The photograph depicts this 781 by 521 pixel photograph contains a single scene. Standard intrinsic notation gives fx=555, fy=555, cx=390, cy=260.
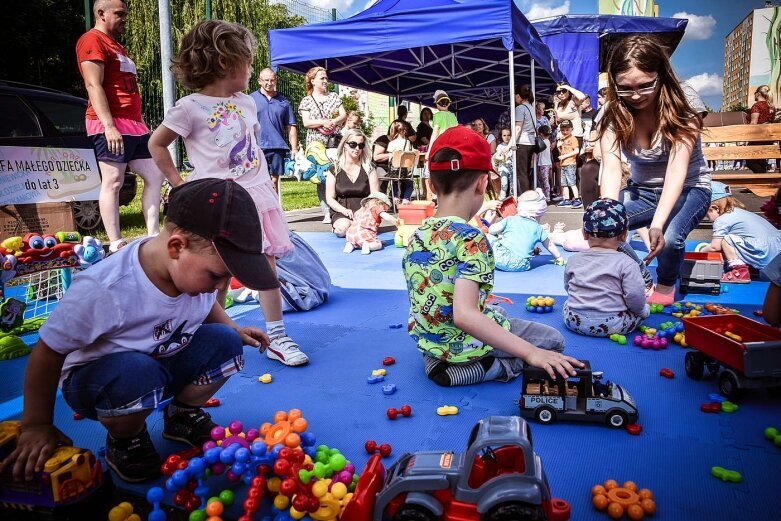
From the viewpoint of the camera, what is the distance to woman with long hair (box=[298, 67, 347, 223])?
26.8ft

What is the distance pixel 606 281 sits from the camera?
3.22 metres

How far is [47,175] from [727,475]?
247 inches

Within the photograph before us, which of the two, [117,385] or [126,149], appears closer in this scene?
[117,385]

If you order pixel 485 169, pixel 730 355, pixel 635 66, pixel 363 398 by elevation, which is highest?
pixel 635 66

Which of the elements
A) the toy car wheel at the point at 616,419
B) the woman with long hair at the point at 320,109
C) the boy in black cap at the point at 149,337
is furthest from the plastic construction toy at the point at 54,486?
the woman with long hair at the point at 320,109

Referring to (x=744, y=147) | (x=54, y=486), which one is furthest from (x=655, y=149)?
(x=744, y=147)

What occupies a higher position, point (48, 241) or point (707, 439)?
point (48, 241)

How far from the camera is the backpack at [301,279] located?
4012 mm

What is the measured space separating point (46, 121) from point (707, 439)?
22.1ft

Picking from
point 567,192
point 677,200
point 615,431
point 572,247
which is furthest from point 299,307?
point 567,192

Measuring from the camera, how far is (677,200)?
3.72 meters

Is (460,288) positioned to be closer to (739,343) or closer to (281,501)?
(281,501)

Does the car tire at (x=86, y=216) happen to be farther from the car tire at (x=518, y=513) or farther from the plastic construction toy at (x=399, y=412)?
the car tire at (x=518, y=513)

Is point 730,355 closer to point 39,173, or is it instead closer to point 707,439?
point 707,439
